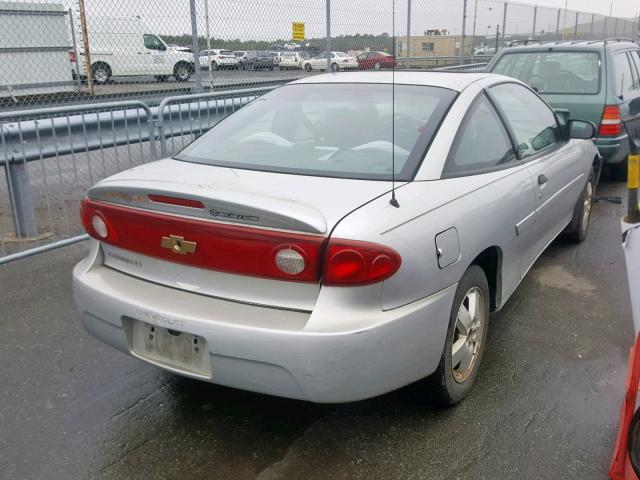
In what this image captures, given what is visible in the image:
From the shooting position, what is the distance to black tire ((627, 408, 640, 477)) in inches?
77.9

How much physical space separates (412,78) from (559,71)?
4.54 metres

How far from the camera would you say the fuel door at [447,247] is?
245cm

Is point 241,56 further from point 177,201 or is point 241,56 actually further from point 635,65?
point 177,201

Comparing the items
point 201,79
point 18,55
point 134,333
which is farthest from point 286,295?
point 18,55

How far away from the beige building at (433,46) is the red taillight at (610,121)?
16.2ft

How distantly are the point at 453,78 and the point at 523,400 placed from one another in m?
1.76

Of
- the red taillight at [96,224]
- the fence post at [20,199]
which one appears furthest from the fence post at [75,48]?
the red taillight at [96,224]

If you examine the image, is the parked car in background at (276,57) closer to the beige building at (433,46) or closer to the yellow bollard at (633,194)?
the beige building at (433,46)

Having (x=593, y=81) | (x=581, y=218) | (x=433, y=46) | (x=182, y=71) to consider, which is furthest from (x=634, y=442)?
(x=433, y=46)

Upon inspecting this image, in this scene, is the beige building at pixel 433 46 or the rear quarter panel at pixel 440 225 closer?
the rear quarter panel at pixel 440 225

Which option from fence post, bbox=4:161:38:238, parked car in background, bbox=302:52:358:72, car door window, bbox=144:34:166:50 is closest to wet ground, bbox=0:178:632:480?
fence post, bbox=4:161:38:238

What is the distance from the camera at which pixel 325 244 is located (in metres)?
2.19

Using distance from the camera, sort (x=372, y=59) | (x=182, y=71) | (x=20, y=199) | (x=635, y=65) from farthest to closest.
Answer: (x=372, y=59) < (x=182, y=71) < (x=635, y=65) < (x=20, y=199)

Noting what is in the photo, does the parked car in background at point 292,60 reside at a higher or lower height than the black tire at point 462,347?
higher
